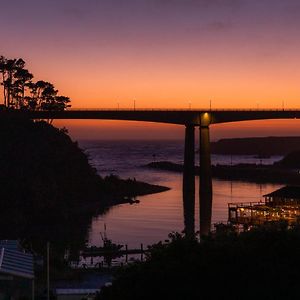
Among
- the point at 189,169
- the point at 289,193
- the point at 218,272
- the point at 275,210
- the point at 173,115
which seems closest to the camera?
the point at 218,272

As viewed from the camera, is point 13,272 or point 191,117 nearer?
point 13,272

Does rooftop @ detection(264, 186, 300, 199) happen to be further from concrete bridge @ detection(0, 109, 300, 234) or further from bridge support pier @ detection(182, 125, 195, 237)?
bridge support pier @ detection(182, 125, 195, 237)

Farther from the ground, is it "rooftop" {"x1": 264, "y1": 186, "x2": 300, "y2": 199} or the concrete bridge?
the concrete bridge

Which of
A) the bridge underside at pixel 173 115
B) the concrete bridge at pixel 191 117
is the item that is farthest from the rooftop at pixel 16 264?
the bridge underside at pixel 173 115

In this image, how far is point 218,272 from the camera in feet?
59.3

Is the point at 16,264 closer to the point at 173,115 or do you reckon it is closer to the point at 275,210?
the point at 275,210

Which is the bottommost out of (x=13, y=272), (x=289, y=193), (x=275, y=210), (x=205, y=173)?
(x=275, y=210)

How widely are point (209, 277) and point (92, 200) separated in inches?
2931

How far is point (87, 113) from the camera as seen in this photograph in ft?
339

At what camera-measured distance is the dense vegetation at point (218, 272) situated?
17328 mm

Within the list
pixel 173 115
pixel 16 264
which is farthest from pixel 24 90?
pixel 16 264

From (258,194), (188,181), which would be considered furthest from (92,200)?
(258,194)

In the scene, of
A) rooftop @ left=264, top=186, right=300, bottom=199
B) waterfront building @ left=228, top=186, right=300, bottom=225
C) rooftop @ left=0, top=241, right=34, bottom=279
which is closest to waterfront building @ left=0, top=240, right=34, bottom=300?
rooftop @ left=0, top=241, right=34, bottom=279

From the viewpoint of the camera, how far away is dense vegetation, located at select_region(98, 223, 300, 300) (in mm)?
17328
